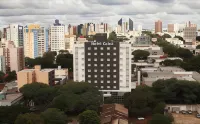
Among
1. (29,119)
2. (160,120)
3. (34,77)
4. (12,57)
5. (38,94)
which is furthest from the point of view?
(12,57)

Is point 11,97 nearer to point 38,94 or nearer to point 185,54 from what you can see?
point 38,94

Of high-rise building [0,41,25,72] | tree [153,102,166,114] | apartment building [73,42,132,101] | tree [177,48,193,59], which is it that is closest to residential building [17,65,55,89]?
apartment building [73,42,132,101]

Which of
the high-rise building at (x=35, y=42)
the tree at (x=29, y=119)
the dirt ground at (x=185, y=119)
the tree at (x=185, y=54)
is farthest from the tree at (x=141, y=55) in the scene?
the tree at (x=29, y=119)

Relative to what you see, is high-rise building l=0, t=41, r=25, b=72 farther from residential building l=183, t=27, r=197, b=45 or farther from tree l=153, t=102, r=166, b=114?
residential building l=183, t=27, r=197, b=45

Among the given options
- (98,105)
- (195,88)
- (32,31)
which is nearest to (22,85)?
(98,105)

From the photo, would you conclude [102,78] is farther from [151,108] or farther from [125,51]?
[151,108]

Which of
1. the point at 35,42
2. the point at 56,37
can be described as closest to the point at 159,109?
the point at 35,42
